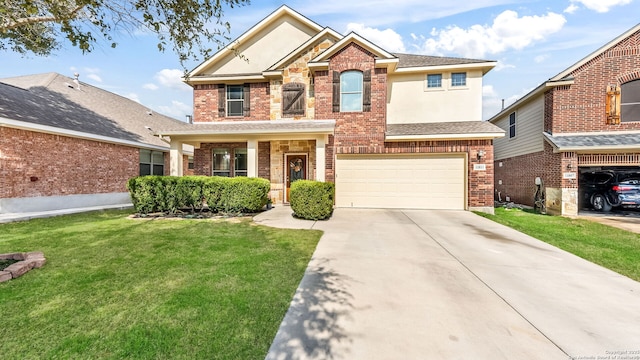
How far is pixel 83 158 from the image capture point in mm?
11062

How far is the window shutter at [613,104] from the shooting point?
32.7 feet

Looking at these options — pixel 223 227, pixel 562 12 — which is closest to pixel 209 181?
pixel 223 227

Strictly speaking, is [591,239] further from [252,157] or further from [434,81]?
[252,157]

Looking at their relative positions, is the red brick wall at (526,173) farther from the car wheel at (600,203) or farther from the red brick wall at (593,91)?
the car wheel at (600,203)

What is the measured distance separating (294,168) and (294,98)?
3191 mm

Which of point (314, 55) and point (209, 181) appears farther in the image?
point (314, 55)

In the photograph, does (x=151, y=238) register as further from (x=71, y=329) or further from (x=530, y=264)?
(x=530, y=264)

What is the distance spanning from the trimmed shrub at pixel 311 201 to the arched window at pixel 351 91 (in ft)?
14.3

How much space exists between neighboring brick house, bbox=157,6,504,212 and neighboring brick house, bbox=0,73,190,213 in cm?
400

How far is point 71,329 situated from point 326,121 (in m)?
9.65

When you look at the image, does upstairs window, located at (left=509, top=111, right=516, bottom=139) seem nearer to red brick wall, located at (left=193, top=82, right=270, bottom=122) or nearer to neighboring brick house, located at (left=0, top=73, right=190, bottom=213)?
red brick wall, located at (left=193, top=82, right=270, bottom=122)

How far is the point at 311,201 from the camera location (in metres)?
8.16

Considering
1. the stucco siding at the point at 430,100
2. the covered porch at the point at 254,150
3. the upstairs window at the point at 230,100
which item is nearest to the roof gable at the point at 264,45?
the upstairs window at the point at 230,100

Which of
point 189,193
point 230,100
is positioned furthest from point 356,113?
point 189,193
